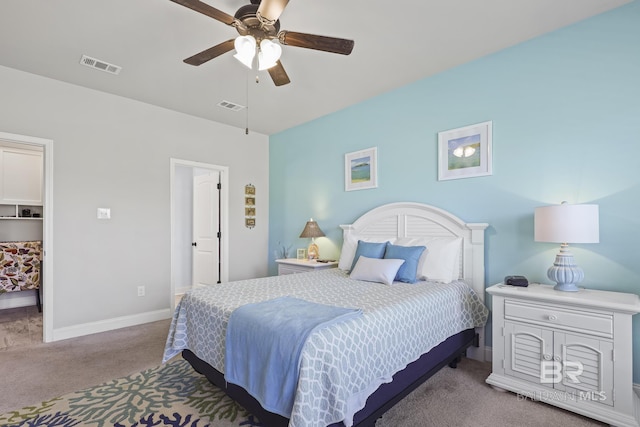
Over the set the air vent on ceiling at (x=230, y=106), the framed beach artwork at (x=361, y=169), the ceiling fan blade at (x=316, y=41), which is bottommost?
the framed beach artwork at (x=361, y=169)

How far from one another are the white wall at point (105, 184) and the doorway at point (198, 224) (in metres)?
0.13

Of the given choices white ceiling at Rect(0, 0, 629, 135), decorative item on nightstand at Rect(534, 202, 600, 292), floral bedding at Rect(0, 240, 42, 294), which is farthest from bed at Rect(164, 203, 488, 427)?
floral bedding at Rect(0, 240, 42, 294)

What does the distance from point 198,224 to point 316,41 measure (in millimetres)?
4196

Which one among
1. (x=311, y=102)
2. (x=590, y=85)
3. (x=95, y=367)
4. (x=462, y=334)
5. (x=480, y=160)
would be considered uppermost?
(x=311, y=102)

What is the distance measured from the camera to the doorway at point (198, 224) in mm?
4664

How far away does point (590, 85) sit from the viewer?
95.0 inches

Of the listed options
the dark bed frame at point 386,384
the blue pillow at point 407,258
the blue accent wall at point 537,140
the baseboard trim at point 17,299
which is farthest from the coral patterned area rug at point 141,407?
the baseboard trim at point 17,299

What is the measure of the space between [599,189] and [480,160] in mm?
903

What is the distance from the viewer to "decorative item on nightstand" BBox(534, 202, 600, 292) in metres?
2.08

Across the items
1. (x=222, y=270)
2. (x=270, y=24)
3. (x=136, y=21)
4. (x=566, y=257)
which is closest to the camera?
(x=270, y=24)

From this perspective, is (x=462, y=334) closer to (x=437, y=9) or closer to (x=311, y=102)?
(x=437, y=9)

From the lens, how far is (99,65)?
3.06 m

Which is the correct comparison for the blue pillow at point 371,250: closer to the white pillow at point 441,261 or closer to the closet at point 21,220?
the white pillow at point 441,261

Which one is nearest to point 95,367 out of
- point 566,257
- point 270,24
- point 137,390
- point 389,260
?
point 137,390
